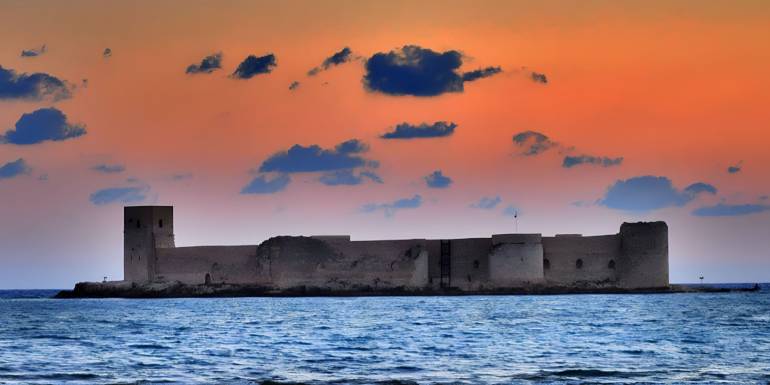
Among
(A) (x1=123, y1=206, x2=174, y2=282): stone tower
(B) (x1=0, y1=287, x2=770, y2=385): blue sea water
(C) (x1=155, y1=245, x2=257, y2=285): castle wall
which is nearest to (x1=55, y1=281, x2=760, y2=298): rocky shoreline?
(C) (x1=155, y1=245, x2=257, y2=285): castle wall

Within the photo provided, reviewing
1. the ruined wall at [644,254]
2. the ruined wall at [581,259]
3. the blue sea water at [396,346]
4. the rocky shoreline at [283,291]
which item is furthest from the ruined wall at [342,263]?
the blue sea water at [396,346]

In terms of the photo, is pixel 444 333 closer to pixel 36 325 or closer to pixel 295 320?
pixel 295 320

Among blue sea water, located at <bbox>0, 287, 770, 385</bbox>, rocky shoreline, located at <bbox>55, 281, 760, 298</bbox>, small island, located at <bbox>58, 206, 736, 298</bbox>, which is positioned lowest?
blue sea water, located at <bbox>0, 287, 770, 385</bbox>

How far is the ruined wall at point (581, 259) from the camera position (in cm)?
6231

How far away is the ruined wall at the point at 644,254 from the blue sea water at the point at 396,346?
1266 centimetres

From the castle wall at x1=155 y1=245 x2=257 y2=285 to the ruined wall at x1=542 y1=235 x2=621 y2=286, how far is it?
14842 millimetres

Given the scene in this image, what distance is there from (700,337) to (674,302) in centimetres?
2395

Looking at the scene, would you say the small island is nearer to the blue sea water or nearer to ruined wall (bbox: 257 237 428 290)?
ruined wall (bbox: 257 237 428 290)

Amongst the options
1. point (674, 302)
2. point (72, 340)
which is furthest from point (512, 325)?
point (674, 302)

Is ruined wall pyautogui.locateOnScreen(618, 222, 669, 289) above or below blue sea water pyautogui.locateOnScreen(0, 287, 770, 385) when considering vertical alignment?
above

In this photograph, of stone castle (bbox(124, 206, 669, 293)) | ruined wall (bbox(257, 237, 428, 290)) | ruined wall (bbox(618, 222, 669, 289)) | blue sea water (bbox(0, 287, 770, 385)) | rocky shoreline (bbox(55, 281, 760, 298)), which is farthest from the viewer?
ruined wall (bbox(257, 237, 428, 290))

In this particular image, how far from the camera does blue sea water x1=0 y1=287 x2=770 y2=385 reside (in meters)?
22.4

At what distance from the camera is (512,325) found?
36.4 m

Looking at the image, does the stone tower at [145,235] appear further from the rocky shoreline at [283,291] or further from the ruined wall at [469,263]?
the ruined wall at [469,263]
